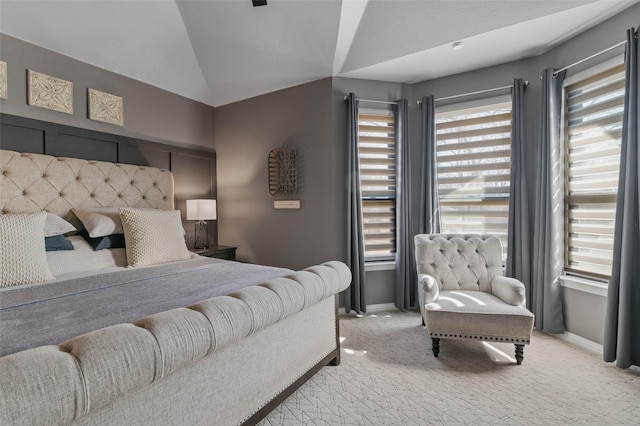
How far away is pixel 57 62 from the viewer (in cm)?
276

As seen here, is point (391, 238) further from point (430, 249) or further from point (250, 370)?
point (250, 370)

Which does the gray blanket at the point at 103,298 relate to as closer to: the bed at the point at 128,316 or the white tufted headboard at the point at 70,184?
the bed at the point at 128,316

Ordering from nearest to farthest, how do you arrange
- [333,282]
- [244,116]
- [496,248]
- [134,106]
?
[333,282]
[496,248]
[134,106]
[244,116]

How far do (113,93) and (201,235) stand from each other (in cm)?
182

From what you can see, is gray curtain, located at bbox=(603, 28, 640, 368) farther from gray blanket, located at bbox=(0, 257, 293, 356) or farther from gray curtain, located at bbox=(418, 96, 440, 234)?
gray blanket, located at bbox=(0, 257, 293, 356)

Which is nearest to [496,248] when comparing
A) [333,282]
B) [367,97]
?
[333,282]

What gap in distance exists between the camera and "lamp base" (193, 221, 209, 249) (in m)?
3.95

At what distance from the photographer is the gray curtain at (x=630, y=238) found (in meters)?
2.22

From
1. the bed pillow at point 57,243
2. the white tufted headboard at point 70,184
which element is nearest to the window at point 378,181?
the white tufted headboard at point 70,184

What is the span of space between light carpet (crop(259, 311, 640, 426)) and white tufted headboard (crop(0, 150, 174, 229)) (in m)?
2.46

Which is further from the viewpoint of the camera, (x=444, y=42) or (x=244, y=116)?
(x=244, y=116)

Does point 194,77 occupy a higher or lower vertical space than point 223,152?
higher

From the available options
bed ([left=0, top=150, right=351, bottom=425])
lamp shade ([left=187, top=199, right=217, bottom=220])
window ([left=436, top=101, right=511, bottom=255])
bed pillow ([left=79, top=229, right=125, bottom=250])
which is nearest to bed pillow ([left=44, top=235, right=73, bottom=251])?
bed ([left=0, top=150, right=351, bottom=425])

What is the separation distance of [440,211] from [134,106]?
3550 millimetres
